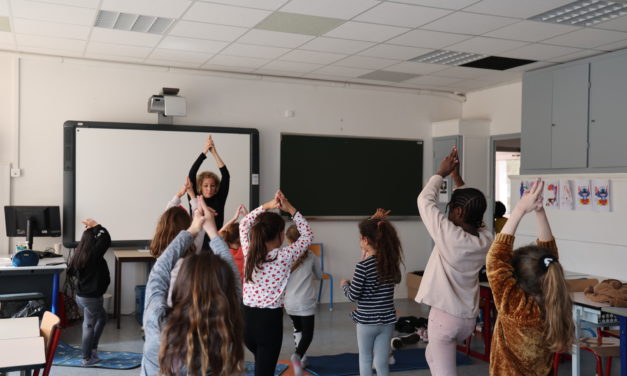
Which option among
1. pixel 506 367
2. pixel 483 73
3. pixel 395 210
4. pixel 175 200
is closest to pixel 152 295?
pixel 506 367

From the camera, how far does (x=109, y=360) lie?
5.30 metres

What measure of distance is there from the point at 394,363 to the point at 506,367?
3.12m

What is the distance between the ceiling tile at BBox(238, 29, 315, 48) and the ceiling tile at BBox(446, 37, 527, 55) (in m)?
1.47

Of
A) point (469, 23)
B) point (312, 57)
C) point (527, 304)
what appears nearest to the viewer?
point (527, 304)

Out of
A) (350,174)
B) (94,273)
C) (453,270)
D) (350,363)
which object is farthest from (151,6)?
(350,174)

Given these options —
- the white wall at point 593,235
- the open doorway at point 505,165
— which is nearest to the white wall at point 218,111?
the open doorway at point 505,165

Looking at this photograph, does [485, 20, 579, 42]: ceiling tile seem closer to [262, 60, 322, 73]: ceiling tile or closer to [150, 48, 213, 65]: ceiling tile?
[262, 60, 322, 73]: ceiling tile

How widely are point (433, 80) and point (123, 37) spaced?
3926 millimetres

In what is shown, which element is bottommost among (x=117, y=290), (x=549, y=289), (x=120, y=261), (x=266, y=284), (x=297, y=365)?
(x=297, y=365)

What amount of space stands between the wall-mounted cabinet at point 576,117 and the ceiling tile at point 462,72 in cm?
52

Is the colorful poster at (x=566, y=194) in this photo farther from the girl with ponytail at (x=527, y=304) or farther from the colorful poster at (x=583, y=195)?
the girl with ponytail at (x=527, y=304)

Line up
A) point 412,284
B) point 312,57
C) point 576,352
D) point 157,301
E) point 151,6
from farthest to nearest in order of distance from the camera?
point 412,284 → point 312,57 → point 151,6 → point 576,352 → point 157,301

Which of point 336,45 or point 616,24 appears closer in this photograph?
point 616,24

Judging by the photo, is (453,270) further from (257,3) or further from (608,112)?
(608,112)
